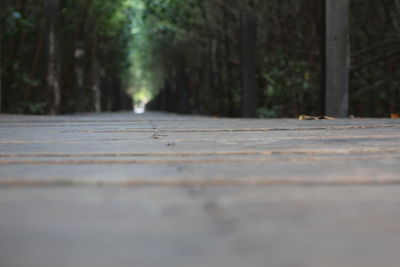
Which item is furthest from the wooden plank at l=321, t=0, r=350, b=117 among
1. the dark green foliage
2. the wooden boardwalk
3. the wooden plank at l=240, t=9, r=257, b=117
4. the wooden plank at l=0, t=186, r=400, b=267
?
the dark green foliage

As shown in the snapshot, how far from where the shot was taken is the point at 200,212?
0.86m

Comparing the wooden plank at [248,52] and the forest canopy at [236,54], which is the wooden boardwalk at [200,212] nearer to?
the forest canopy at [236,54]

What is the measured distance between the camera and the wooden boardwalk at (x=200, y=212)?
71 centimetres

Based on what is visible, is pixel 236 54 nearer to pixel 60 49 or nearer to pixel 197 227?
pixel 60 49

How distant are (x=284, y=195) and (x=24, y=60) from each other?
43.1ft

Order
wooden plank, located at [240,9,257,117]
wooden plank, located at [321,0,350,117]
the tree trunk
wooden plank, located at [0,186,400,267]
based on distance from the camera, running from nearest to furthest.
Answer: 1. wooden plank, located at [0,186,400,267]
2. wooden plank, located at [321,0,350,117]
3. wooden plank, located at [240,9,257,117]
4. the tree trunk

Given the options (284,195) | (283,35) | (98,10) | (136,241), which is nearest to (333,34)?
(284,195)

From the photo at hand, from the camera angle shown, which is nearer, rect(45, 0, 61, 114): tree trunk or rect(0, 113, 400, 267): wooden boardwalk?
rect(0, 113, 400, 267): wooden boardwalk

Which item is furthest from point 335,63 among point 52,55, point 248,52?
point 52,55

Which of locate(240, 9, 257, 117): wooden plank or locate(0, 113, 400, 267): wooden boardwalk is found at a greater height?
locate(240, 9, 257, 117): wooden plank

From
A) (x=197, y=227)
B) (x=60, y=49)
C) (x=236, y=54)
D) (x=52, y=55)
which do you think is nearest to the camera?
(x=197, y=227)

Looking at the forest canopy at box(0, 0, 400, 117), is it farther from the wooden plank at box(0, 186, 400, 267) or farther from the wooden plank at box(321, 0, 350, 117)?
the wooden plank at box(0, 186, 400, 267)

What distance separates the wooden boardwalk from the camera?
71 centimetres

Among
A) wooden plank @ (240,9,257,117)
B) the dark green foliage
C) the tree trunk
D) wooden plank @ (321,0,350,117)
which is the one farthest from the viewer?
the dark green foliage
